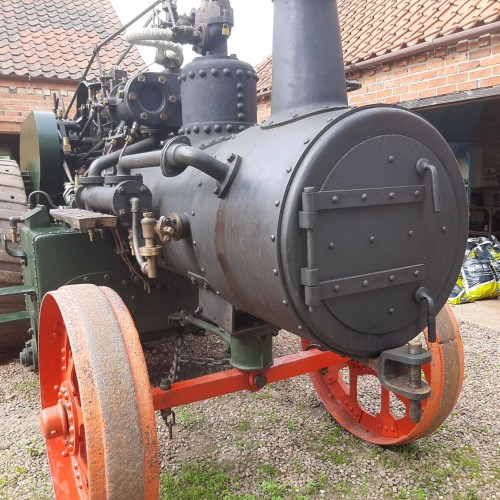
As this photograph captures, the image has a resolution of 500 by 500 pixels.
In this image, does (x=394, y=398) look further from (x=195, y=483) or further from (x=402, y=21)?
(x=402, y=21)

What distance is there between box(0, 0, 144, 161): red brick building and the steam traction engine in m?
4.66

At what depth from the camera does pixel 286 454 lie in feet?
7.76

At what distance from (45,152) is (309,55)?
228cm

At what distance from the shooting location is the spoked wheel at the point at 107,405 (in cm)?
133

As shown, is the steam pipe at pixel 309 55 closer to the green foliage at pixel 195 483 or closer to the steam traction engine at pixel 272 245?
the steam traction engine at pixel 272 245

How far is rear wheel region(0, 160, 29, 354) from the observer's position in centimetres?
309

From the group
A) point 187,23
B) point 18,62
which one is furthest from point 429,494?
point 18,62

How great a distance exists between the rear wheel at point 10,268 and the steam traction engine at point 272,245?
4.23 feet

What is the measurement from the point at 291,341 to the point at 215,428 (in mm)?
1375

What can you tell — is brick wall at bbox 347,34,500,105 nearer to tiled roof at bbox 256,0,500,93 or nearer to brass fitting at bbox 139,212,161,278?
tiled roof at bbox 256,0,500,93

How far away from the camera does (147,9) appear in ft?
7.52

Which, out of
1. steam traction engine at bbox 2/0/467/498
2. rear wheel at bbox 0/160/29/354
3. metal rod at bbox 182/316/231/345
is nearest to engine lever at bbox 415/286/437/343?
steam traction engine at bbox 2/0/467/498

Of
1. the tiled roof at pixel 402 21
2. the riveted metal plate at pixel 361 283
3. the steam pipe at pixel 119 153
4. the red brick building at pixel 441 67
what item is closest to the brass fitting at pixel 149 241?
the riveted metal plate at pixel 361 283

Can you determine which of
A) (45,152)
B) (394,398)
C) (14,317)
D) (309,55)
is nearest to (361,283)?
(309,55)
